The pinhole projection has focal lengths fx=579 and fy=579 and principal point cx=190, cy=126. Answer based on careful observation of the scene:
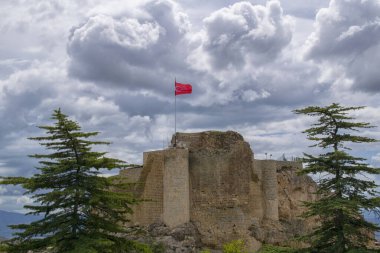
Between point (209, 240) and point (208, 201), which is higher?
point (208, 201)

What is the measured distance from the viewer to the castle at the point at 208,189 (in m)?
45.2

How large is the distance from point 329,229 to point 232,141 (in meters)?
18.2

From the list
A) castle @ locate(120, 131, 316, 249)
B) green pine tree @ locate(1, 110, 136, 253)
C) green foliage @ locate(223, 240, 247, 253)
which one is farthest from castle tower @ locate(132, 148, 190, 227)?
green pine tree @ locate(1, 110, 136, 253)

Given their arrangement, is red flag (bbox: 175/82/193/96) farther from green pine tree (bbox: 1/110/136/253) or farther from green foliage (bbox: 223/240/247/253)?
green pine tree (bbox: 1/110/136/253)

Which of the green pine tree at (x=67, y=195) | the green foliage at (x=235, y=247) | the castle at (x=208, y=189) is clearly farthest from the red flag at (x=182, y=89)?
the green pine tree at (x=67, y=195)

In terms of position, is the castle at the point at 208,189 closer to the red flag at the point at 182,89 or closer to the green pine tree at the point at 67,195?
the red flag at the point at 182,89

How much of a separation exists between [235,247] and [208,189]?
5.13 m

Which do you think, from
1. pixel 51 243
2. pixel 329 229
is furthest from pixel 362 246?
pixel 51 243

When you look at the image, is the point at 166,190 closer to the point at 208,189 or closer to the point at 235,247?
the point at 208,189

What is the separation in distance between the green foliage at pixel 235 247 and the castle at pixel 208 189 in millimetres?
767

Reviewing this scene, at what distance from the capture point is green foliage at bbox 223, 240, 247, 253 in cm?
4350

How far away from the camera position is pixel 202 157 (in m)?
46.7

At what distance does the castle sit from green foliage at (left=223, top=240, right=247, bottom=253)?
767 mm

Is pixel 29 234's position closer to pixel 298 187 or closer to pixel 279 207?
pixel 279 207
